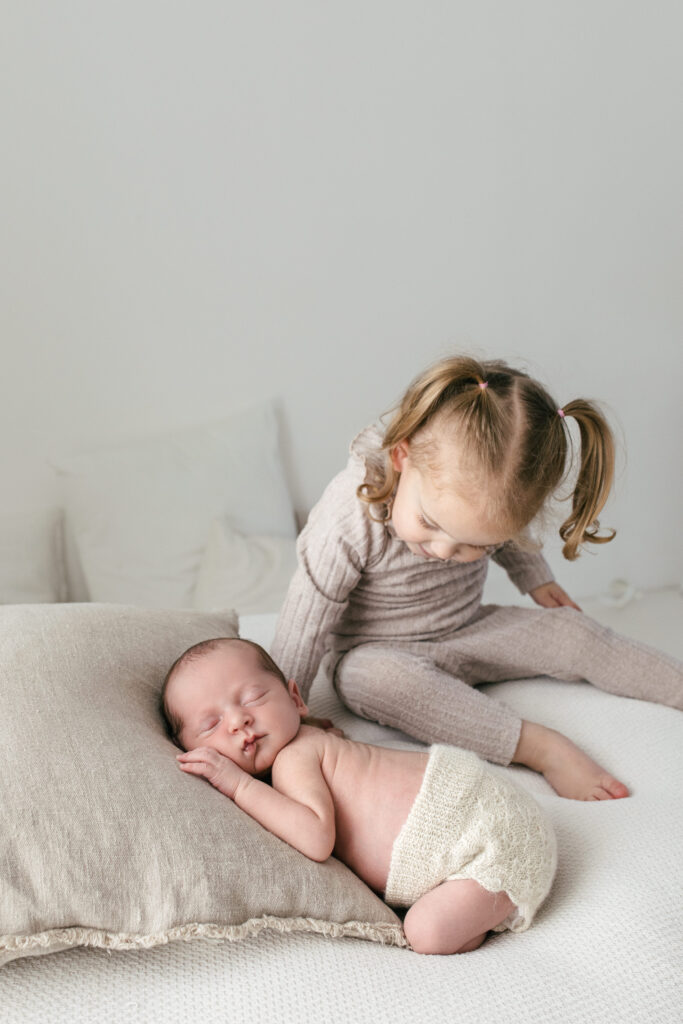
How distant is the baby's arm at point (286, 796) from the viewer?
970mm

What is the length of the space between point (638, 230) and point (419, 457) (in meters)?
1.44

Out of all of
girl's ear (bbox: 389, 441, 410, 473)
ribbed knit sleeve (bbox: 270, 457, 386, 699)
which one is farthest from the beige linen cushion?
girl's ear (bbox: 389, 441, 410, 473)

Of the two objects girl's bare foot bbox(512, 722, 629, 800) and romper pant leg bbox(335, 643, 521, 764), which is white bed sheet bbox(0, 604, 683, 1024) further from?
romper pant leg bbox(335, 643, 521, 764)

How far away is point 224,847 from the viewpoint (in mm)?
891

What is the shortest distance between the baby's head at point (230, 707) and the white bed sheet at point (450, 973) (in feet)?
0.75

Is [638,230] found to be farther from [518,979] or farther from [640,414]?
[518,979]

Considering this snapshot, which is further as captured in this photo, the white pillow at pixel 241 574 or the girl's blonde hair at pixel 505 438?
the white pillow at pixel 241 574

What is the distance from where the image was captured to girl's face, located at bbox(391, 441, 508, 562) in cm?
117

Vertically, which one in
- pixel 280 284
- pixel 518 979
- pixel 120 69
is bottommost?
pixel 518 979

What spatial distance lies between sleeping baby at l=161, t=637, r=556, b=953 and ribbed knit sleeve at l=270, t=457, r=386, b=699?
27 cm

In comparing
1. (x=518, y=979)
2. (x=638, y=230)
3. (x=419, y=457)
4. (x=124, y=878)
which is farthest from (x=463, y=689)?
(x=638, y=230)

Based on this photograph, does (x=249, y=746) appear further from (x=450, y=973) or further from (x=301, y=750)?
(x=450, y=973)

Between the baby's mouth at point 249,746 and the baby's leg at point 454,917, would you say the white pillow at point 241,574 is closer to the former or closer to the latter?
the baby's mouth at point 249,746

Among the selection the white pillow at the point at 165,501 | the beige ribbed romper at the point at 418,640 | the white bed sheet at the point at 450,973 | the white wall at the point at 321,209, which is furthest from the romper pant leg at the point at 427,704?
the white wall at the point at 321,209
